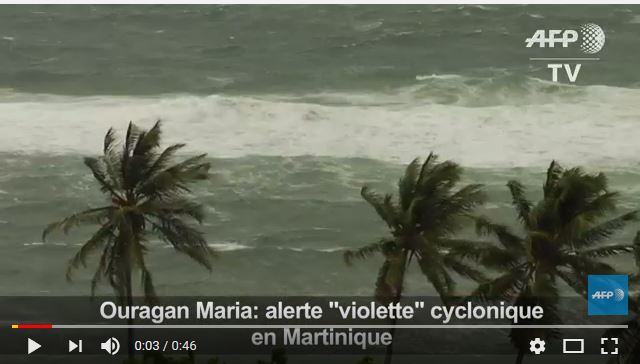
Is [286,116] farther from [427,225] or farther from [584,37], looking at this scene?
[584,37]

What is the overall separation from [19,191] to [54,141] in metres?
1.22

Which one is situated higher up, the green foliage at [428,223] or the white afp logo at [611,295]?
the green foliage at [428,223]

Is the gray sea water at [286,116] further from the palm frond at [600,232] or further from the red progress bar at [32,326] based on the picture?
the palm frond at [600,232]

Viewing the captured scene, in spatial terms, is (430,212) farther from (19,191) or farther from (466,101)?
(19,191)

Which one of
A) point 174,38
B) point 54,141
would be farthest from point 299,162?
point 54,141

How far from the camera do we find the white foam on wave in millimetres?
20312

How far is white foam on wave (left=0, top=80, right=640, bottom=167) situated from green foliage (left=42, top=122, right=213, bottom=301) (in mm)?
1606
